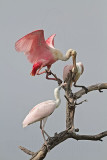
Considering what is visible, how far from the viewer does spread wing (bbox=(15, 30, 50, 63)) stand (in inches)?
193

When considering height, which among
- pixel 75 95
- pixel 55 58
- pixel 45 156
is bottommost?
pixel 45 156

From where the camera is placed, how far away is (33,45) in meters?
5.03

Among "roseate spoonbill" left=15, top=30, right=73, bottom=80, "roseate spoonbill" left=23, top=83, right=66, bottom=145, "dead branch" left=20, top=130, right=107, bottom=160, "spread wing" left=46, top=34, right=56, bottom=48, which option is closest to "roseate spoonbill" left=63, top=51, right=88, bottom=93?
"roseate spoonbill" left=15, top=30, right=73, bottom=80

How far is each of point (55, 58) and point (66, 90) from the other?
403 millimetres

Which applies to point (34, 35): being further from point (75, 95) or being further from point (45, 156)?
point (45, 156)

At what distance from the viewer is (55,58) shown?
199 inches

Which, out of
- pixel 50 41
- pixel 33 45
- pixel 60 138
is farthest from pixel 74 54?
pixel 60 138

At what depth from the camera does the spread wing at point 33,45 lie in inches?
193

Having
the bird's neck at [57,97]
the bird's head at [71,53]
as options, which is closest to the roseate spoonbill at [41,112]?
the bird's neck at [57,97]

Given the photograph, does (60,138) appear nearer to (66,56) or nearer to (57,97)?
(57,97)

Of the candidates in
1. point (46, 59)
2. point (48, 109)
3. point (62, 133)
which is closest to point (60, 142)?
A: point (62, 133)

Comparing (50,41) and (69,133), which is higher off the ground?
(50,41)

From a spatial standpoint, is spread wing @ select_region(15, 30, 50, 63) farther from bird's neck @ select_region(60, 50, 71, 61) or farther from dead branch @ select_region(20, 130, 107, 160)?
dead branch @ select_region(20, 130, 107, 160)

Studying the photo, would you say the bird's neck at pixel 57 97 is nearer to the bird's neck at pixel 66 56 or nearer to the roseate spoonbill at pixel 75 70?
the bird's neck at pixel 66 56
